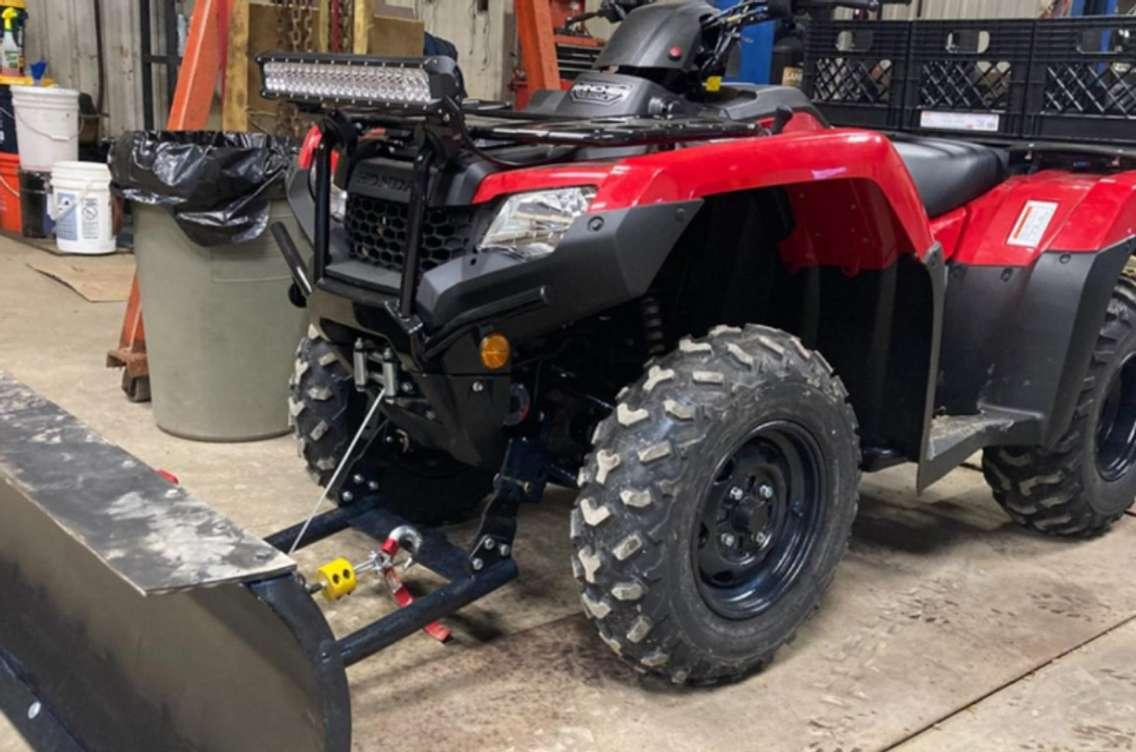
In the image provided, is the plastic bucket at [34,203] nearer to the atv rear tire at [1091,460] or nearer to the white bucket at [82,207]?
the white bucket at [82,207]

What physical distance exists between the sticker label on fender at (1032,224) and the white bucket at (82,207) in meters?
5.49

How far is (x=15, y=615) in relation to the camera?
82.0 inches

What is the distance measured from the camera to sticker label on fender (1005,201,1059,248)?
2688 millimetres

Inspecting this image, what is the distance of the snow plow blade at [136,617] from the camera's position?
4.71ft

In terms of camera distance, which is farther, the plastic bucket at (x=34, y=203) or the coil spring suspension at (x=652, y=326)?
the plastic bucket at (x=34, y=203)

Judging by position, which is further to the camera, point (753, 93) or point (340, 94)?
point (753, 93)

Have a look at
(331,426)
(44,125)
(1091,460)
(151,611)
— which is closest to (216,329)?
(331,426)

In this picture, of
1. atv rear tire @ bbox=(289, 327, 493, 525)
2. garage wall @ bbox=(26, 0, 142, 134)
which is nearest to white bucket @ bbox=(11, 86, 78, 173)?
garage wall @ bbox=(26, 0, 142, 134)

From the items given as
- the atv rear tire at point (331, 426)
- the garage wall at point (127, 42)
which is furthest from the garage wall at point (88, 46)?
the atv rear tire at point (331, 426)

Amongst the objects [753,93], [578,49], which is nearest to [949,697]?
[753,93]

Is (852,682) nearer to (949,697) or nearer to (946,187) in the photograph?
(949,697)

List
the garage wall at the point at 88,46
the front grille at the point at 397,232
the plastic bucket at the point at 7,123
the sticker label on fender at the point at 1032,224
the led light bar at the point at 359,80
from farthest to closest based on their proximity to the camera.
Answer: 1. the garage wall at the point at 88,46
2. the plastic bucket at the point at 7,123
3. the sticker label on fender at the point at 1032,224
4. the front grille at the point at 397,232
5. the led light bar at the point at 359,80

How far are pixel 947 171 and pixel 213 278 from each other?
6.97 ft

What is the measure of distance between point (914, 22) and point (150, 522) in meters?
2.56
